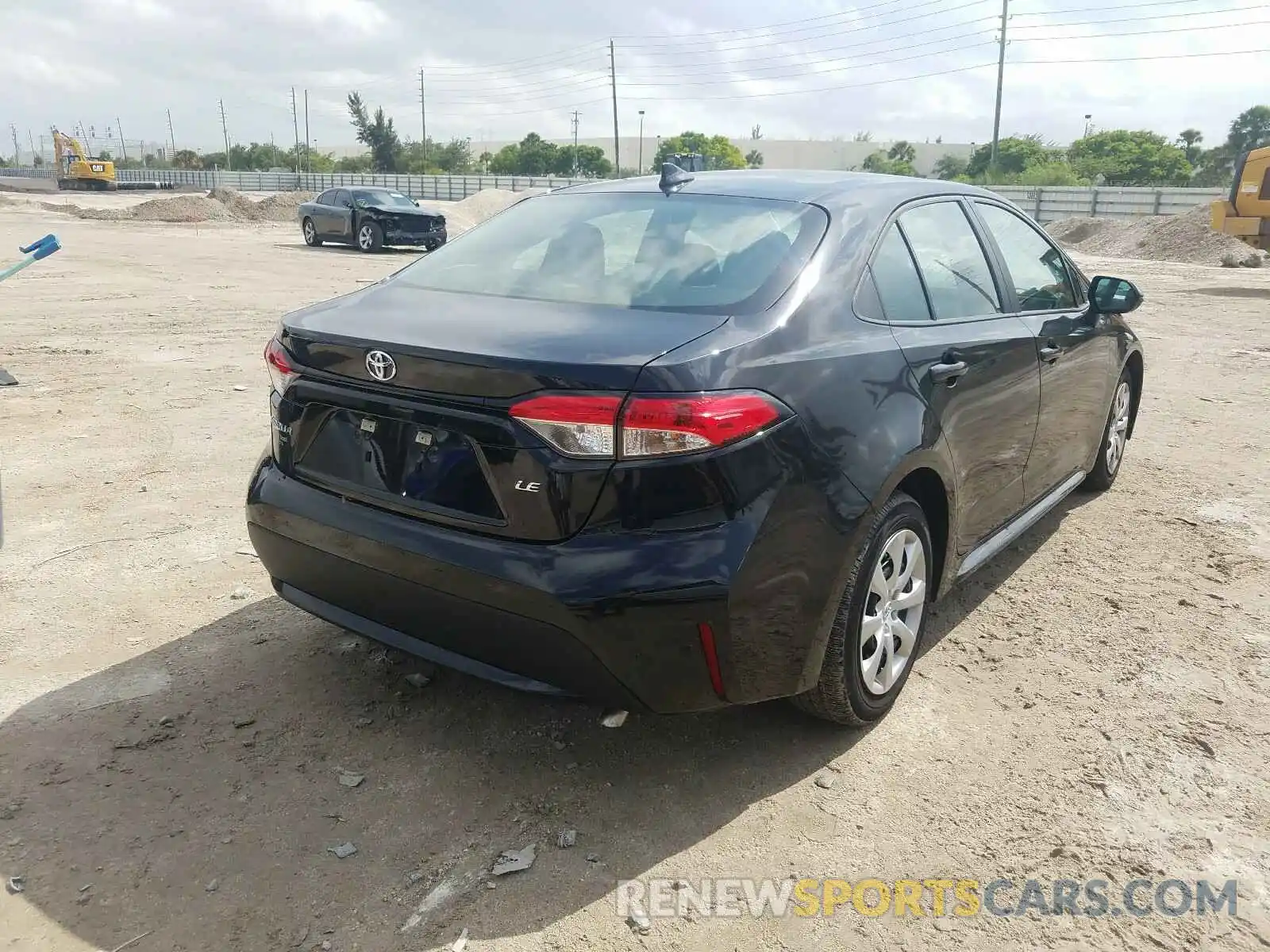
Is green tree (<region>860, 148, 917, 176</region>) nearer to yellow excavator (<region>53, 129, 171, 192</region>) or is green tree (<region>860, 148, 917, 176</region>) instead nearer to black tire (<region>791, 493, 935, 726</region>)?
yellow excavator (<region>53, 129, 171, 192</region>)

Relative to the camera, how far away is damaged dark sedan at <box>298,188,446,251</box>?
2420cm

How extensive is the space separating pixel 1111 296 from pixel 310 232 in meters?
24.5

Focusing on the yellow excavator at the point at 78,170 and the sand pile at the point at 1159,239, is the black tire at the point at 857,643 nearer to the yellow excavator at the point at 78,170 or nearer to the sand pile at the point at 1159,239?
the sand pile at the point at 1159,239

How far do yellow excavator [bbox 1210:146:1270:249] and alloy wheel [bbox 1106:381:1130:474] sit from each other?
16.3 m

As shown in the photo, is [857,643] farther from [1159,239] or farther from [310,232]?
[1159,239]

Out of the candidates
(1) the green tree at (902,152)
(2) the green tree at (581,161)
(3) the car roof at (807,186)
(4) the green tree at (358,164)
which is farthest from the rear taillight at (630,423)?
(1) the green tree at (902,152)

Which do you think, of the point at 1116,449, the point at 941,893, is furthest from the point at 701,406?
the point at 1116,449

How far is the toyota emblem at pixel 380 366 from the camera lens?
105 inches

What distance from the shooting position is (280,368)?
3.03 m

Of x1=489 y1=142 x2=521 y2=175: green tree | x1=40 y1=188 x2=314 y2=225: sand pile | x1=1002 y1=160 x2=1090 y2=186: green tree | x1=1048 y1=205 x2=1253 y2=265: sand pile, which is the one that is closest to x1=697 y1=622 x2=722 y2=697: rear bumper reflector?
x1=1048 y1=205 x2=1253 y2=265: sand pile

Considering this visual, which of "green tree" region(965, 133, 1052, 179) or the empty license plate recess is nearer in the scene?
the empty license plate recess

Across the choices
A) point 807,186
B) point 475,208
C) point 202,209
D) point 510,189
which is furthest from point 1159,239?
point 202,209

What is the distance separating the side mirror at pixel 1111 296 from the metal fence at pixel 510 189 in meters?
11.8

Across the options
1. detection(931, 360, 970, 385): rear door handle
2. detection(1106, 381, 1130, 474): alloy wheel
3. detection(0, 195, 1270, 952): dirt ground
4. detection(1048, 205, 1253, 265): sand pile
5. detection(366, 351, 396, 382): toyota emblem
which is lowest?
detection(1048, 205, 1253, 265): sand pile
